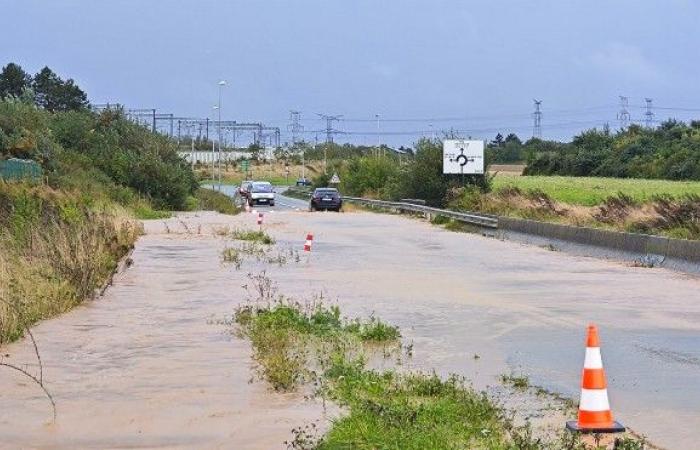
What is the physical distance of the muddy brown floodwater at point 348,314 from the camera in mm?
9758

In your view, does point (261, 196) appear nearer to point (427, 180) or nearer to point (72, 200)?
point (427, 180)

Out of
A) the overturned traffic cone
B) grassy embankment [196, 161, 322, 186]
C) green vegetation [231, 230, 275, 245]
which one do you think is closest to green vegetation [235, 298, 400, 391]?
the overturned traffic cone

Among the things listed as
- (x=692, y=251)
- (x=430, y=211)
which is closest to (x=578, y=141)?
(x=430, y=211)

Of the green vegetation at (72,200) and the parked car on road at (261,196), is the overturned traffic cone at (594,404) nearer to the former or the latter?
the green vegetation at (72,200)

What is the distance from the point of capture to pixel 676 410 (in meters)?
10.1

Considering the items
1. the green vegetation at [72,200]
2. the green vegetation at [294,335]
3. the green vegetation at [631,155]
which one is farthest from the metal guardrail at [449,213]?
the green vegetation at [631,155]

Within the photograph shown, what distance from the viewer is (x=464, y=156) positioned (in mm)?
57344

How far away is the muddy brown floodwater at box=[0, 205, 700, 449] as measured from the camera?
32.0 ft

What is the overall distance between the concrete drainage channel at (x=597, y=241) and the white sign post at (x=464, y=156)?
9.98 meters

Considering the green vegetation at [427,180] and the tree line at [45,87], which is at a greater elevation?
the tree line at [45,87]

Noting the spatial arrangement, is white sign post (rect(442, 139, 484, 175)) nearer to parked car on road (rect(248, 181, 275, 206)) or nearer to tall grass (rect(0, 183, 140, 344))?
parked car on road (rect(248, 181, 275, 206))

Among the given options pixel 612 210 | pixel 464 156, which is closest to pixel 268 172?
pixel 464 156

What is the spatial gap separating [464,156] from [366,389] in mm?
47468

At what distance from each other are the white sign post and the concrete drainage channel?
32.8 ft
